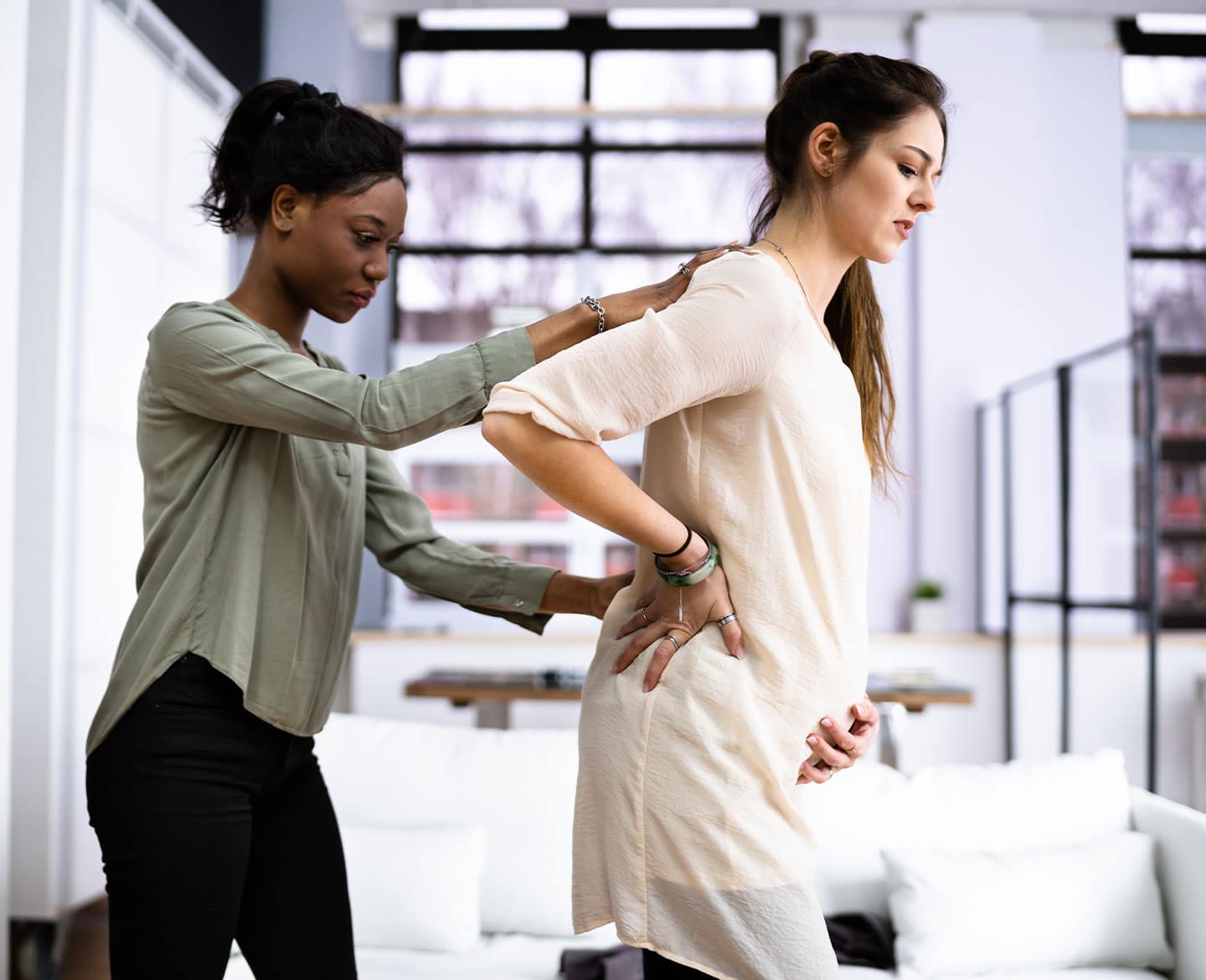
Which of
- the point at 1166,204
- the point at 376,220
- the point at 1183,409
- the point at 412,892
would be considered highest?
the point at 1166,204

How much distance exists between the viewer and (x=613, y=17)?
268 inches

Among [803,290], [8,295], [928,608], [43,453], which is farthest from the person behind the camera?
[928,608]

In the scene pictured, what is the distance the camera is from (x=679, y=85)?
686 centimetres

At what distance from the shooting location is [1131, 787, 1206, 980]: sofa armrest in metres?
2.37

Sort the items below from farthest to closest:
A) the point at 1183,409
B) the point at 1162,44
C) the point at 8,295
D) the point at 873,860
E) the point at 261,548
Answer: the point at 1162,44 → the point at 1183,409 → the point at 8,295 → the point at 873,860 → the point at 261,548

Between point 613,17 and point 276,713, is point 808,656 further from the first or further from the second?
point 613,17

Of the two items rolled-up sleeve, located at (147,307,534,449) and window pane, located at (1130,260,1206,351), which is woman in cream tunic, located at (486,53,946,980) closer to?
rolled-up sleeve, located at (147,307,534,449)

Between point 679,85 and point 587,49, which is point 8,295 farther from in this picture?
point 679,85

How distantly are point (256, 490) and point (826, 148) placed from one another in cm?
71

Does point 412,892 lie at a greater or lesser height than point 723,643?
lesser

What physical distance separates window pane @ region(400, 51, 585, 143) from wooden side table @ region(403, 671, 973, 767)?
356 cm

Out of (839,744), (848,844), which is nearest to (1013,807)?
(848,844)

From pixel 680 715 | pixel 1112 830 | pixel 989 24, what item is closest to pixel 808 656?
pixel 680 715

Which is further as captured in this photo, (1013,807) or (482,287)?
(482,287)
